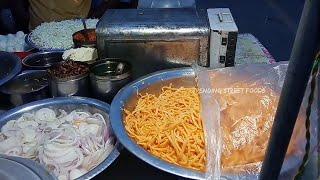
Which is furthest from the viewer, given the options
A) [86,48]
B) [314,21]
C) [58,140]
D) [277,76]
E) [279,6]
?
[279,6]

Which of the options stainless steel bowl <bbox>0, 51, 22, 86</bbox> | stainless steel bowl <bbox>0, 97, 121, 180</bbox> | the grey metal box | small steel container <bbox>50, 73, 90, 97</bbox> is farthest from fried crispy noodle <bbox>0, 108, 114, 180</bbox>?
the grey metal box

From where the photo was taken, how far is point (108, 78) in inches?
97.5

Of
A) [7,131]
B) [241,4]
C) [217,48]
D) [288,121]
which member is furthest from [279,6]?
[288,121]

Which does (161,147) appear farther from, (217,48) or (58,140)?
(217,48)

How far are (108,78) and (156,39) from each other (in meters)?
0.52

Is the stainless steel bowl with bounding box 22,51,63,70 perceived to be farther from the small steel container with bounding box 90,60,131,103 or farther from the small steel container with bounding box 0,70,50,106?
the small steel container with bounding box 90,60,131,103

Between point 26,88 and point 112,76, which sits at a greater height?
point 112,76

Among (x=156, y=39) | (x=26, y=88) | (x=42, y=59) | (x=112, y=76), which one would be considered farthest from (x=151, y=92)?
(x=42, y=59)

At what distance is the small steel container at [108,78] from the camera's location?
2496 mm

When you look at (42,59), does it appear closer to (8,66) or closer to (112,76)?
(8,66)

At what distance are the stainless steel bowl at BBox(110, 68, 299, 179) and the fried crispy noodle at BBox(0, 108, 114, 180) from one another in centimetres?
23

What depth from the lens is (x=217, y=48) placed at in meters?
2.59

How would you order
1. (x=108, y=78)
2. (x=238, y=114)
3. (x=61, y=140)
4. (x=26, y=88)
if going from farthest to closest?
(x=26, y=88), (x=108, y=78), (x=61, y=140), (x=238, y=114)

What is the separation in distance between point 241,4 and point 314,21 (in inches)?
335
